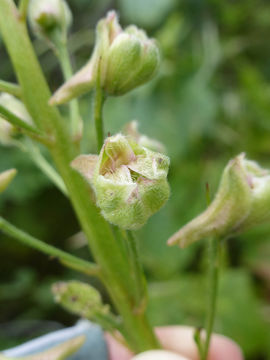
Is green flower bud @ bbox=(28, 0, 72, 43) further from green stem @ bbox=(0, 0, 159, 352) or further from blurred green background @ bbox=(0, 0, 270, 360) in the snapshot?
blurred green background @ bbox=(0, 0, 270, 360)

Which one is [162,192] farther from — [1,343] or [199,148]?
[199,148]

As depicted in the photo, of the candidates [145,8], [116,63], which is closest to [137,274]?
[116,63]

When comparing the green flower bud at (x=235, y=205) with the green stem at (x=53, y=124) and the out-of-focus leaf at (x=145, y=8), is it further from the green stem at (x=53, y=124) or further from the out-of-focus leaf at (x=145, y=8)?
the out-of-focus leaf at (x=145, y=8)

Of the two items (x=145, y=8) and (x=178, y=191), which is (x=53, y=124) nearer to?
(x=178, y=191)

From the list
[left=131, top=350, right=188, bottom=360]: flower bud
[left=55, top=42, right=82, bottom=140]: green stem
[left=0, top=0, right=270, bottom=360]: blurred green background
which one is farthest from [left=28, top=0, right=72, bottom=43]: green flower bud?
[left=0, top=0, right=270, bottom=360]: blurred green background

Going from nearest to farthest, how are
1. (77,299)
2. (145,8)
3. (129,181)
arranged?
1. (129,181)
2. (77,299)
3. (145,8)

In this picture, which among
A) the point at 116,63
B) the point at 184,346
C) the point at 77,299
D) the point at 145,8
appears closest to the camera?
the point at 116,63

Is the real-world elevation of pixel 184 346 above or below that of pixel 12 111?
below

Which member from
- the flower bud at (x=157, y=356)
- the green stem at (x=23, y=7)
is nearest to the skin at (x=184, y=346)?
the flower bud at (x=157, y=356)
